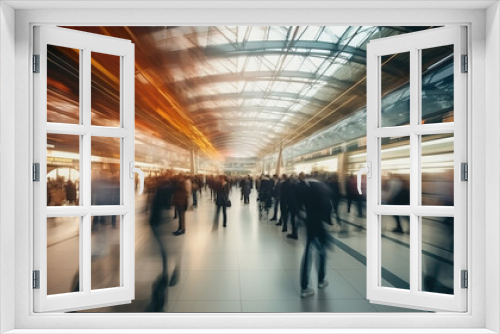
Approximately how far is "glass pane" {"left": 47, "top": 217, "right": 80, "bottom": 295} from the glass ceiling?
6.29 m

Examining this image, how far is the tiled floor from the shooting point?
7.80 meters

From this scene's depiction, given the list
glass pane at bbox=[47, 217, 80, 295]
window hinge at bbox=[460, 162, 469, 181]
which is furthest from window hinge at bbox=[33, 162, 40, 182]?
glass pane at bbox=[47, 217, 80, 295]

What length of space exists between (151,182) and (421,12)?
778 inches

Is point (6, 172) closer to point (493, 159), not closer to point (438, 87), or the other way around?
point (493, 159)

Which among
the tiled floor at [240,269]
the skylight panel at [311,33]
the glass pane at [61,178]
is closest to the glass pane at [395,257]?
the tiled floor at [240,269]

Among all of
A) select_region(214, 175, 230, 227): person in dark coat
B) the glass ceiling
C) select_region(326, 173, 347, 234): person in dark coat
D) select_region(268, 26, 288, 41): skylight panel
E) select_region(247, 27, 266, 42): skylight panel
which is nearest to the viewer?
select_region(268, 26, 288, 41): skylight panel

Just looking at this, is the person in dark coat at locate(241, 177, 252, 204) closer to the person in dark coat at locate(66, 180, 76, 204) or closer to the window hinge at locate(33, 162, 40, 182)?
the person in dark coat at locate(66, 180, 76, 204)

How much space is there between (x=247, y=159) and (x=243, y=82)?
5.16 meters

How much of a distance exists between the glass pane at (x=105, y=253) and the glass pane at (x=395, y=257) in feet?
21.1

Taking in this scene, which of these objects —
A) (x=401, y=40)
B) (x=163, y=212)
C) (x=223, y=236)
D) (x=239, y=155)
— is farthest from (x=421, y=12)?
(x=163, y=212)

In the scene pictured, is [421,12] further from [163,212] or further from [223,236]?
[163,212]

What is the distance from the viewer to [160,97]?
1603cm

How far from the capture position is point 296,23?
1.98m

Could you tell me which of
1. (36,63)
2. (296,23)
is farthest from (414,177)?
(36,63)
